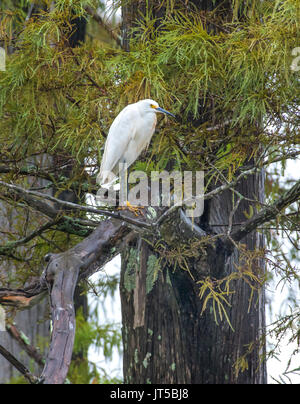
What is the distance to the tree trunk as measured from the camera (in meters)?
2.14

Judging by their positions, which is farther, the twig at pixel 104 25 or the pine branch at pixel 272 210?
the twig at pixel 104 25

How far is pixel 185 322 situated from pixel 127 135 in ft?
2.12

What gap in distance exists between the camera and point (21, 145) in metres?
2.11

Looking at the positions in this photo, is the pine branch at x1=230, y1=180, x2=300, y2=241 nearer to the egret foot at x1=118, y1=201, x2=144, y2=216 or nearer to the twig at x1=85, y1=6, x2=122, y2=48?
the egret foot at x1=118, y1=201, x2=144, y2=216

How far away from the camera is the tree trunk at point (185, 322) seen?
2.14 metres

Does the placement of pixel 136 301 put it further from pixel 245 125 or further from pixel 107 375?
pixel 107 375

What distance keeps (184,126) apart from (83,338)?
6.68ft

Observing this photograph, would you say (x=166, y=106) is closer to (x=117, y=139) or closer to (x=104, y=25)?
(x=117, y=139)

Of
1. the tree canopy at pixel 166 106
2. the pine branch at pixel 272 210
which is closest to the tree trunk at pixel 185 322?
the tree canopy at pixel 166 106

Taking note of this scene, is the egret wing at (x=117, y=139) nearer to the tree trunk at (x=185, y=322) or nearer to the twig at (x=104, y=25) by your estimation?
the tree trunk at (x=185, y=322)

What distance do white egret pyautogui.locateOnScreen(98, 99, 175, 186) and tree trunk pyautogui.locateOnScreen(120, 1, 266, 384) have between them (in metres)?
0.31

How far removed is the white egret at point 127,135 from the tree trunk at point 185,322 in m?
0.31

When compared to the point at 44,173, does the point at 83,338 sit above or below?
below
